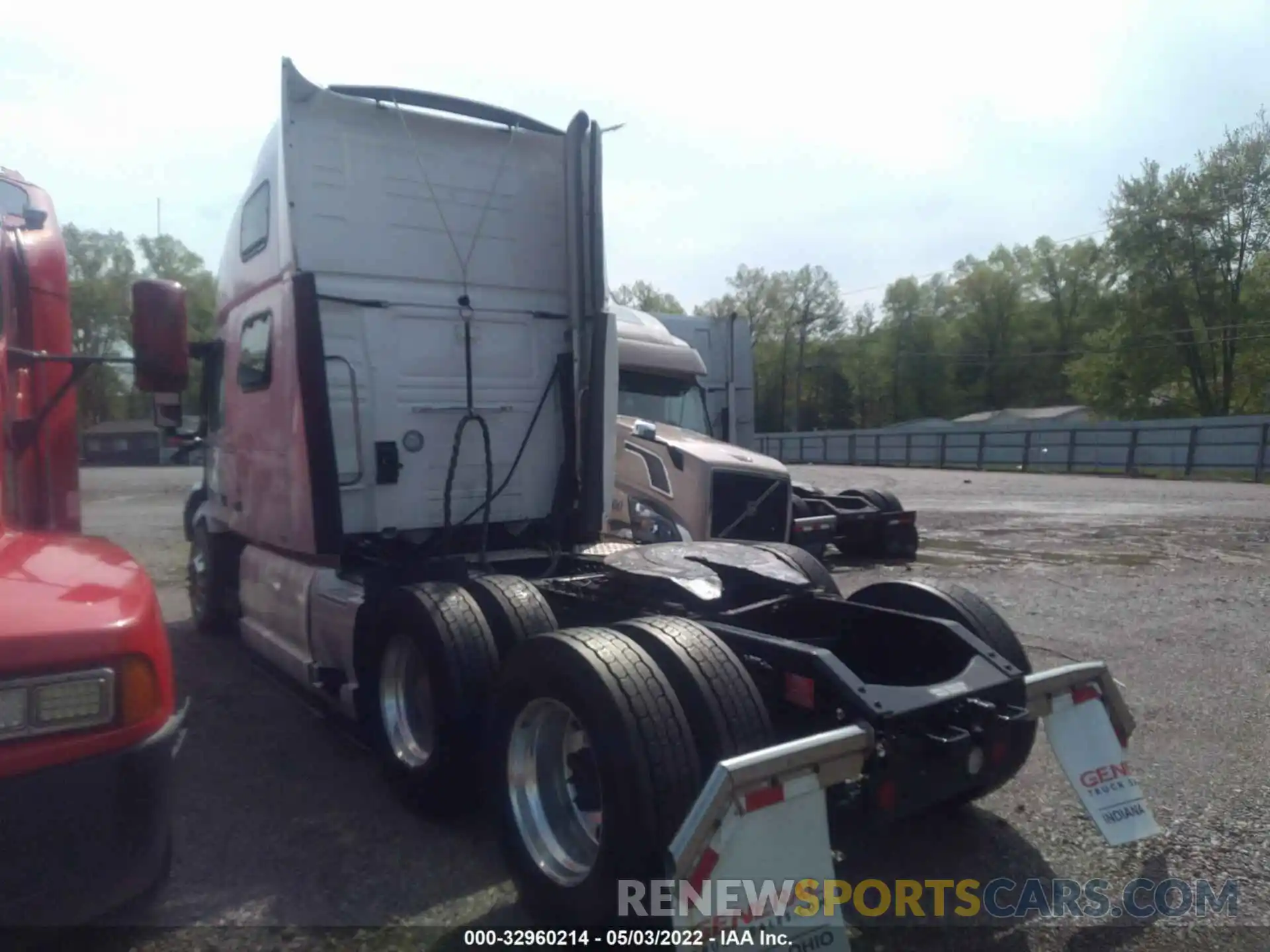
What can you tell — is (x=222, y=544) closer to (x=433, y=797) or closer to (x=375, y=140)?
(x=375, y=140)

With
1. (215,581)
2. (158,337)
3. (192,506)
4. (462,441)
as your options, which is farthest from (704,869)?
(192,506)

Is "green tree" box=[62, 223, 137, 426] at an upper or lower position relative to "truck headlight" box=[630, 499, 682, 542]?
upper

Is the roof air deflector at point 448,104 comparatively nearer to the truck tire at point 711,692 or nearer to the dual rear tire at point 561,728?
the dual rear tire at point 561,728

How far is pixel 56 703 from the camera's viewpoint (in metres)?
2.63

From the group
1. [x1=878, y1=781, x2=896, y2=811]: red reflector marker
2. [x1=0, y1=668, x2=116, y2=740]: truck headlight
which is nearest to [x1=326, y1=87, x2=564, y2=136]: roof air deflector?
[x1=0, y1=668, x2=116, y2=740]: truck headlight

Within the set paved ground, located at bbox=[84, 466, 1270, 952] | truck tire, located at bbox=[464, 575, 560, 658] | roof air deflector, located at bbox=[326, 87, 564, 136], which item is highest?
roof air deflector, located at bbox=[326, 87, 564, 136]

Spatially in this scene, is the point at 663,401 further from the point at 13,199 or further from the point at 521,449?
the point at 13,199

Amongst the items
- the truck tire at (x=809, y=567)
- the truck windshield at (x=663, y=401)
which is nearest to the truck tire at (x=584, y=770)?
the truck tire at (x=809, y=567)

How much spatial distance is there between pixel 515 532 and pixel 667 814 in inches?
144

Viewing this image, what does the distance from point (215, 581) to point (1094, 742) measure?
21.5ft

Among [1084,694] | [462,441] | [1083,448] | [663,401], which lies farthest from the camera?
[1083,448]

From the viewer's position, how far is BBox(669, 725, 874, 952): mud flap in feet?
8.96

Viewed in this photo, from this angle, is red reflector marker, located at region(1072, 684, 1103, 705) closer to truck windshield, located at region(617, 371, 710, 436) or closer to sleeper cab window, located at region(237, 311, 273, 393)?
sleeper cab window, located at region(237, 311, 273, 393)

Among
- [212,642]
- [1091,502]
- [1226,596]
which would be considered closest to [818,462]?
[1091,502]
